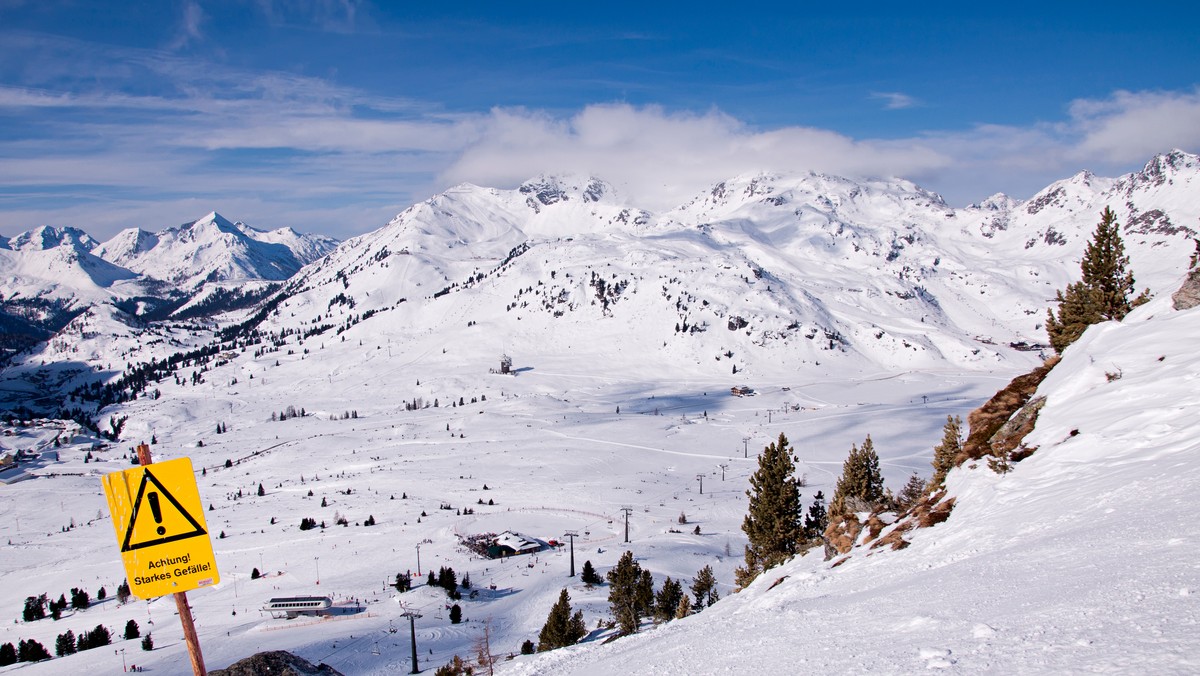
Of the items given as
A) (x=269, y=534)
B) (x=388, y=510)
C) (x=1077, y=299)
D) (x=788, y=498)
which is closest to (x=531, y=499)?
(x=388, y=510)

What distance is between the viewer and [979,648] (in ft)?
31.0

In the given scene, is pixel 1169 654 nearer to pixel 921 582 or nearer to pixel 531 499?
pixel 921 582

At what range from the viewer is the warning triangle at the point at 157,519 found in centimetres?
920

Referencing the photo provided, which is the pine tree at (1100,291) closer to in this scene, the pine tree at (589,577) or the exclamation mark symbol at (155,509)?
the pine tree at (589,577)

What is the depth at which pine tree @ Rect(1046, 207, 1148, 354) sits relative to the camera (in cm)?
3875

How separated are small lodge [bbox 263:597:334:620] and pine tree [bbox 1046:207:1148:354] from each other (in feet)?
186

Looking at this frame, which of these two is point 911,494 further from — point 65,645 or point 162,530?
point 65,645

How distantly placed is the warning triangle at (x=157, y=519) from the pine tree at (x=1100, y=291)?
4428 cm

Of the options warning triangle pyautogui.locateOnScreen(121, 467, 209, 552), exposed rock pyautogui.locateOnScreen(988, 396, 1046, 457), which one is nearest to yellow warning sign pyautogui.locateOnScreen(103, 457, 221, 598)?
warning triangle pyautogui.locateOnScreen(121, 467, 209, 552)

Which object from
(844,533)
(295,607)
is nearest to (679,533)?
(295,607)

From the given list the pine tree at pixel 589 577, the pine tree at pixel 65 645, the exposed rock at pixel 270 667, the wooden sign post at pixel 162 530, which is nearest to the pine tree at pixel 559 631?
the pine tree at pixel 589 577

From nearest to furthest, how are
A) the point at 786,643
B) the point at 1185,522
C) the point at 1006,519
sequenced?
the point at 1185,522 → the point at 786,643 → the point at 1006,519

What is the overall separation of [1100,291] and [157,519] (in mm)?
47358

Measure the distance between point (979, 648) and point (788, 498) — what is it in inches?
1226
